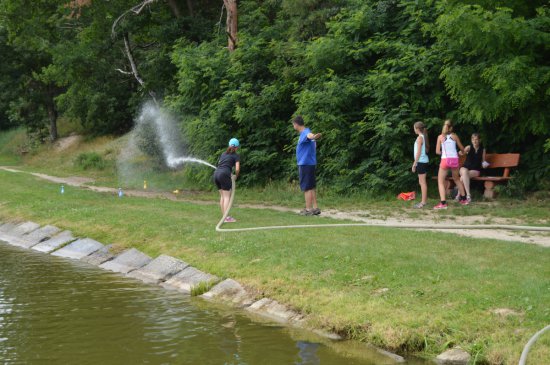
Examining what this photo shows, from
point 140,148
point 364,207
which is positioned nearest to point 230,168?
point 364,207

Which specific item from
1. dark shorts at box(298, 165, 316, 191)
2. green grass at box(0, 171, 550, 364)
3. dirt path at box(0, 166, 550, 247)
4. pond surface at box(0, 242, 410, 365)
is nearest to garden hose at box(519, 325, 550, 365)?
green grass at box(0, 171, 550, 364)

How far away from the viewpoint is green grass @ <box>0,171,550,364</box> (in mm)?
7164

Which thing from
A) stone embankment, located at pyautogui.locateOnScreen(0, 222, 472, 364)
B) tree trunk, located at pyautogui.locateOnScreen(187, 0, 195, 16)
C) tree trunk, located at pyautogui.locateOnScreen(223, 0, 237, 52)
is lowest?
stone embankment, located at pyautogui.locateOnScreen(0, 222, 472, 364)

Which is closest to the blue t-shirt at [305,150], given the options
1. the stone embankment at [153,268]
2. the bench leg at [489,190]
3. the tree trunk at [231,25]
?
the stone embankment at [153,268]

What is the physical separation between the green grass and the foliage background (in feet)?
15.4

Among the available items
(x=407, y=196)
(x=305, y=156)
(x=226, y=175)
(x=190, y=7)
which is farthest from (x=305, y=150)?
(x=190, y=7)

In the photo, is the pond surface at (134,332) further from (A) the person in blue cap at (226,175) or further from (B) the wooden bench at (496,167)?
(B) the wooden bench at (496,167)

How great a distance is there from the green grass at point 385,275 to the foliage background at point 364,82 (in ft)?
15.4

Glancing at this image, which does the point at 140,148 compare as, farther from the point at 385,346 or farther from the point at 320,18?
the point at 385,346

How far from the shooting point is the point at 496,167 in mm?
16828

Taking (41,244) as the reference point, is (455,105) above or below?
above

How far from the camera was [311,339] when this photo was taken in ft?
25.5

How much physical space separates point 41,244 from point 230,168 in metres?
4.34

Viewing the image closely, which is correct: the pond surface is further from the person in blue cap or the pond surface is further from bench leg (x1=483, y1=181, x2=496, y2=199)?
bench leg (x1=483, y1=181, x2=496, y2=199)
